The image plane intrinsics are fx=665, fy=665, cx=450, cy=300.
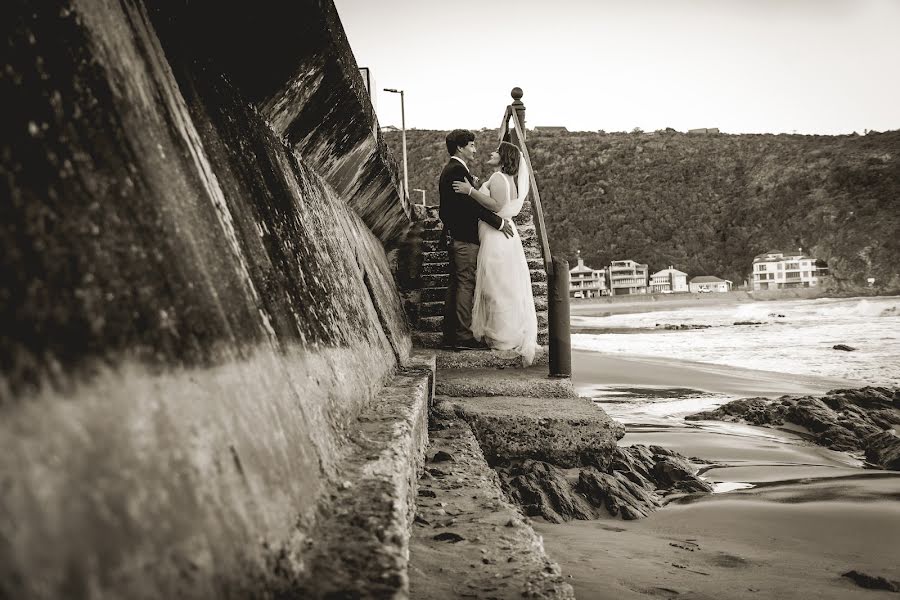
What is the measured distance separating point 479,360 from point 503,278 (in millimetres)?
689

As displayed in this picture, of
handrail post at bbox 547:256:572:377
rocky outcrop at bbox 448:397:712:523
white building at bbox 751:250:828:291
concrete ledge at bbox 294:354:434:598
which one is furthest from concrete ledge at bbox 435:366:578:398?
white building at bbox 751:250:828:291

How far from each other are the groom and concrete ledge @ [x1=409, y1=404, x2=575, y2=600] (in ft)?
10.5

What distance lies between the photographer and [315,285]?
187 cm

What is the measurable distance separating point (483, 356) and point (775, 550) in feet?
9.70

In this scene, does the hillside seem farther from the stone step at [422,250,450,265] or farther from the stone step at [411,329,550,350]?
the stone step at [411,329,550,350]

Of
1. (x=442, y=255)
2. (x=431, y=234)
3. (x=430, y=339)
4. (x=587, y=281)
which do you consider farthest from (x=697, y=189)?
(x=430, y=339)

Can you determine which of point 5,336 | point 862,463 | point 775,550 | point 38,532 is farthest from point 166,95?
point 862,463

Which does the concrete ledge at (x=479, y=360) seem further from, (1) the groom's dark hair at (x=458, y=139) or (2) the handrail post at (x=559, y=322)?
(1) the groom's dark hair at (x=458, y=139)

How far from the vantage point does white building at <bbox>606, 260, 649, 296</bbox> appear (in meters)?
82.1

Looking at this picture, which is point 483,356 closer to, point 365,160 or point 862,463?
point 365,160

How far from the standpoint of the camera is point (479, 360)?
534cm

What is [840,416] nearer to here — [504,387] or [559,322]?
[559,322]

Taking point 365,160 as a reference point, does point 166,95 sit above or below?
below

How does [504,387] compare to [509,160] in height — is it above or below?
below
